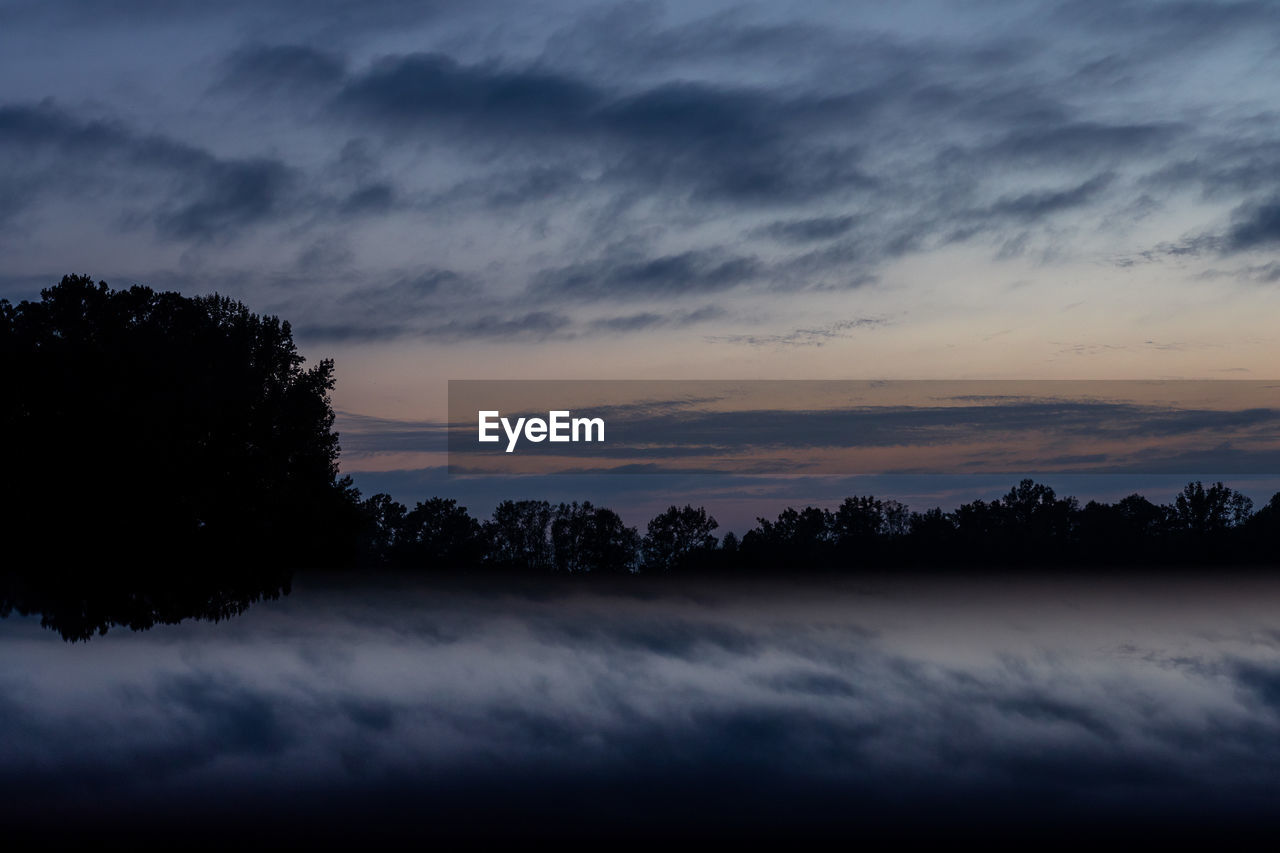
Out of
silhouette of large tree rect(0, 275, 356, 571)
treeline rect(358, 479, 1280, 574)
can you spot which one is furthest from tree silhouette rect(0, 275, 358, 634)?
treeline rect(358, 479, 1280, 574)

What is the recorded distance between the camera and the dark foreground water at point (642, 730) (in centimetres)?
2895

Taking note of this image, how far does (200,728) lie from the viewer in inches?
1668

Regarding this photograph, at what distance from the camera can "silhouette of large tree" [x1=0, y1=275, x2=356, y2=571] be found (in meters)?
53.7

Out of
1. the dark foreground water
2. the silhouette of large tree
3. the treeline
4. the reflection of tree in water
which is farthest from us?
the treeline

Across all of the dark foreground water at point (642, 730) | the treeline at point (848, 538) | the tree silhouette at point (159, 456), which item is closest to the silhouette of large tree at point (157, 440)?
the tree silhouette at point (159, 456)

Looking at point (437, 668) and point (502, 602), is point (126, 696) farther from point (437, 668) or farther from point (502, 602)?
point (502, 602)

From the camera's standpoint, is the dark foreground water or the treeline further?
the treeline

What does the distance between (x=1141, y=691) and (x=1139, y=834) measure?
39470mm

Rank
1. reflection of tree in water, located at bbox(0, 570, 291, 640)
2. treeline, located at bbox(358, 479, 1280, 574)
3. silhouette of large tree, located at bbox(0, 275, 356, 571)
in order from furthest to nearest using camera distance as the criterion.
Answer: treeline, located at bbox(358, 479, 1280, 574)
reflection of tree in water, located at bbox(0, 570, 291, 640)
silhouette of large tree, located at bbox(0, 275, 356, 571)

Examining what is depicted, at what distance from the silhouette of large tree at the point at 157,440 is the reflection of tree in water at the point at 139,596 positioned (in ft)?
5.10

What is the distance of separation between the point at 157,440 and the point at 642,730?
3005cm

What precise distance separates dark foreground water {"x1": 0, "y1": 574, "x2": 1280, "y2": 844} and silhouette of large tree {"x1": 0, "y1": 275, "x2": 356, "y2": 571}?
7.83 meters

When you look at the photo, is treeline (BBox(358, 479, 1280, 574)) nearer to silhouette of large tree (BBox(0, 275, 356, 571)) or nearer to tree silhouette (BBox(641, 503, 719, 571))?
tree silhouette (BBox(641, 503, 719, 571))

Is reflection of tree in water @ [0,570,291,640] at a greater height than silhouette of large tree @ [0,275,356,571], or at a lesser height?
lesser
